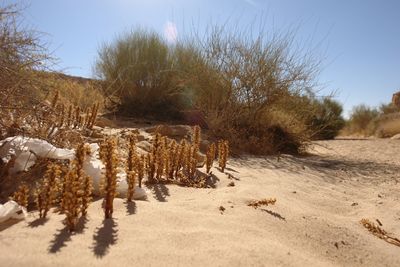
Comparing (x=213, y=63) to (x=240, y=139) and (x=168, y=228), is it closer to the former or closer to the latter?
(x=240, y=139)

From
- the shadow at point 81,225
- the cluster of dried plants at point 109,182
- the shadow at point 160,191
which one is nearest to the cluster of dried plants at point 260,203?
the shadow at point 160,191

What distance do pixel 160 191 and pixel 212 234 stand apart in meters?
1.12

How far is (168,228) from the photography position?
1.92 m

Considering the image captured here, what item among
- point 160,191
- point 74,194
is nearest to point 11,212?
point 74,194

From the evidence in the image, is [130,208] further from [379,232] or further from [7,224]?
[379,232]

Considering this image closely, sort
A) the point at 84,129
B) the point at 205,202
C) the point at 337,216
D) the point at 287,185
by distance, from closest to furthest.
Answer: the point at 205,202 → the point at 337,216 → the point at 287,185 → the point at 84,129

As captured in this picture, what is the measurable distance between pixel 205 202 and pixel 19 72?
202 cm

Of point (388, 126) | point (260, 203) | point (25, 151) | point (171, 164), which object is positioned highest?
point (388, 126)

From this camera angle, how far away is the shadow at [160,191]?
2.74 m

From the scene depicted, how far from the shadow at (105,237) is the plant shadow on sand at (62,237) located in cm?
9

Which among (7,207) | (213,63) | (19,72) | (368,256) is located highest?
(213,63)

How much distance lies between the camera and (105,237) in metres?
1.75

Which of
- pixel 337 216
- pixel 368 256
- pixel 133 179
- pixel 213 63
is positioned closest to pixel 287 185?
pixel 337 216

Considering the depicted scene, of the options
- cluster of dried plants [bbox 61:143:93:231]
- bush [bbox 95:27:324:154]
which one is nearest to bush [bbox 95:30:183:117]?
bush [bbox 95:27:324:154]
